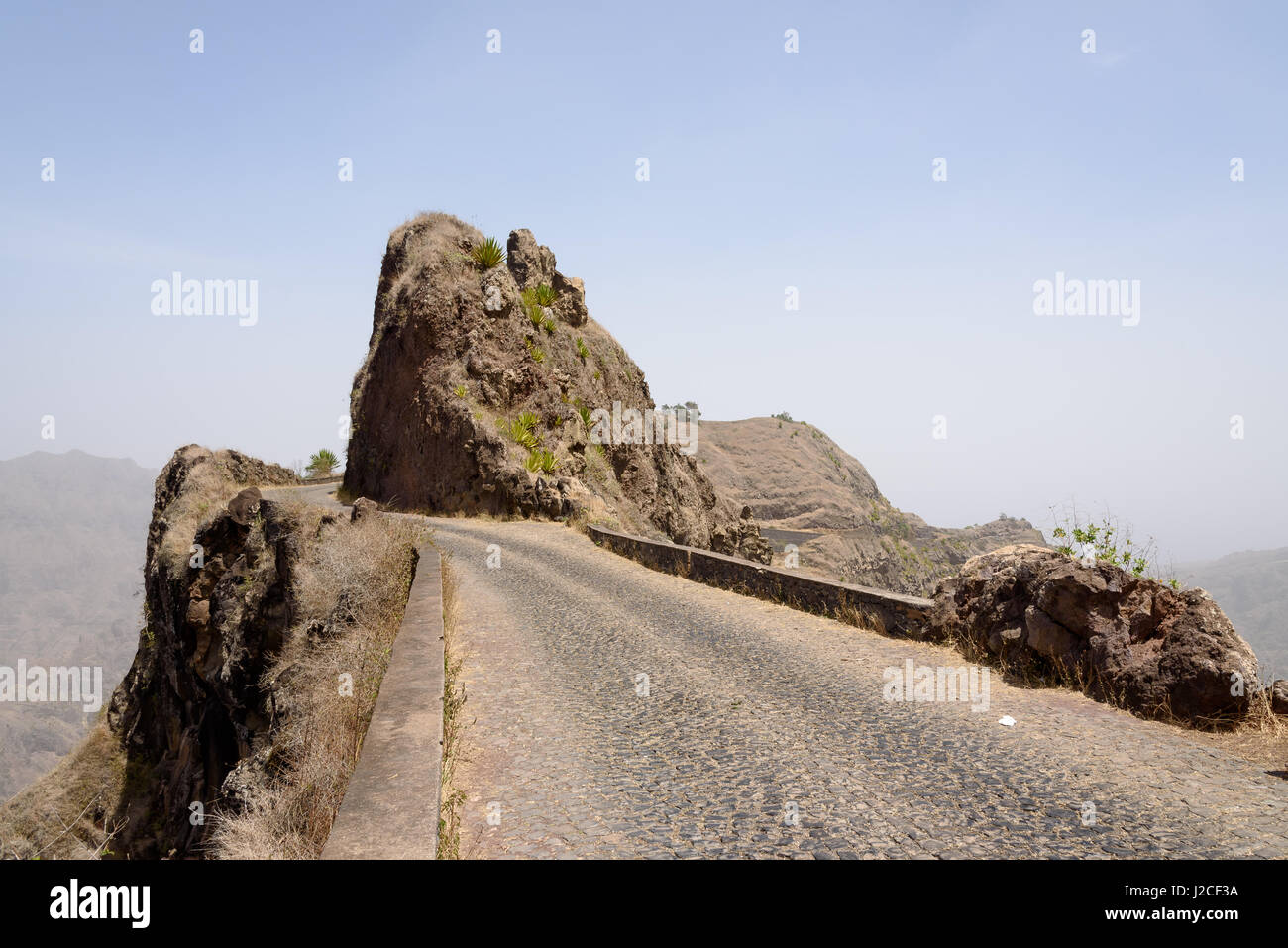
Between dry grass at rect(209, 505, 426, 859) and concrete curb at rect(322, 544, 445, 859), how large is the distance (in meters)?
0.24

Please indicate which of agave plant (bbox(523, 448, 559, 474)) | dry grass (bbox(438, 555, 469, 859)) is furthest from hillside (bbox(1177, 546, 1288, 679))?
dry grass (bbox(438, 555, 469, 859))

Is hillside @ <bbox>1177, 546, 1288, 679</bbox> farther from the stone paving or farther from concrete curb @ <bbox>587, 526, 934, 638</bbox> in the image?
the stone paving

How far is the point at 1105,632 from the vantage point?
6535 millimetres

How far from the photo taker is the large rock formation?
22.6 metres

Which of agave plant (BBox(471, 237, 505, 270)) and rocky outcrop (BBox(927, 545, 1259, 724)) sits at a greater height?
agave plant (BBox(471, 237, 505, 270))

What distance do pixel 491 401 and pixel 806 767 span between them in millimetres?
20497

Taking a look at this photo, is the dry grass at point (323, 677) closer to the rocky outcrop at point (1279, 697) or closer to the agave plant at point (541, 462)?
the rocky outcrop at point (1279, 697)

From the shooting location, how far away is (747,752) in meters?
5.49

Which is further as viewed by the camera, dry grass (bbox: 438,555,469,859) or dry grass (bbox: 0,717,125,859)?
dry grass (bbox: 0,717,125,859)

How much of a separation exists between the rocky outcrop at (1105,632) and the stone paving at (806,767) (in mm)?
304
